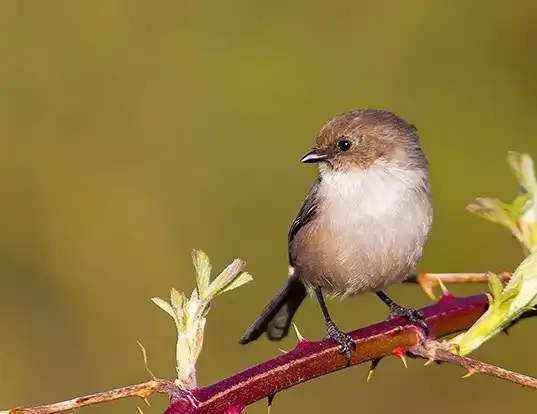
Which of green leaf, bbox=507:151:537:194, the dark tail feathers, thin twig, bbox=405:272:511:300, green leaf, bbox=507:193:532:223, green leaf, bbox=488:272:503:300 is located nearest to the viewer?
green leaf, bbox=488:272:503:300

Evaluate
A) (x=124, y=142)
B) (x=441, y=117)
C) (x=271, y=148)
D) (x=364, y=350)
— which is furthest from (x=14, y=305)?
(x=364, y=350)

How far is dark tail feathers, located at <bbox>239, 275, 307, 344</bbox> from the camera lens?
15.9ft

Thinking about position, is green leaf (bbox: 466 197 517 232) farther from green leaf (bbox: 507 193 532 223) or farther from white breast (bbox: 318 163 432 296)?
white breast (bbox: 318 163 432 296)

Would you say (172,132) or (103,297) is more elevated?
(172,132)

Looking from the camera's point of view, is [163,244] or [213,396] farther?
[163,244]

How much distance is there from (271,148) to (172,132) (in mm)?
770

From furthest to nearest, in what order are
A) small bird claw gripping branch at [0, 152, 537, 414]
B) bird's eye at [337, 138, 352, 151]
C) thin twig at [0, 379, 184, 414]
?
bird's eye at [337, 138, 352, 151]
small bird claw gripping branch at [0, 152, 537, 414]
thin twig at [0, 379, 184, 414]

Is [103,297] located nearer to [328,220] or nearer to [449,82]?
[328,220]

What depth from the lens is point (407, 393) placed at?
5879 millimetres

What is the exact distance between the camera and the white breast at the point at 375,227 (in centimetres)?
444

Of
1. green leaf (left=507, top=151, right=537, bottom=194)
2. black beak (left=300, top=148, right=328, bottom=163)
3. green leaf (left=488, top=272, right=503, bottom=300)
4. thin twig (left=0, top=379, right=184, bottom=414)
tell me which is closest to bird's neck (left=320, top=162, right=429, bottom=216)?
black beak (left=300, top=148, right=328, bottom=163)

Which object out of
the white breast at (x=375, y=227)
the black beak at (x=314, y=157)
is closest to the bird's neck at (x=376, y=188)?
the white breast at (x=375, y=227)

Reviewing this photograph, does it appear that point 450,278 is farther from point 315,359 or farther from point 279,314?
point 279,314

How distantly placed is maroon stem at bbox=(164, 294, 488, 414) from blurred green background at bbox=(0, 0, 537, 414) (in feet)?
10.3
